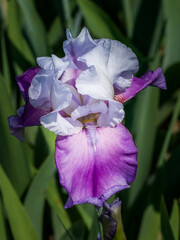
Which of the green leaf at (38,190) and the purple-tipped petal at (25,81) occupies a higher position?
the purple-tipped petal at (25,81)

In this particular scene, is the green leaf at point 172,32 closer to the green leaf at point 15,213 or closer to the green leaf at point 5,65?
the green leaf at point 5,65

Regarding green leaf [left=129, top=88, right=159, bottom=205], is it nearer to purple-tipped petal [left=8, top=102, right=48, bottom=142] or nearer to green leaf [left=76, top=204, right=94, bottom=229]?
green leaf [left=76, top=204, right=94, bottom=229]

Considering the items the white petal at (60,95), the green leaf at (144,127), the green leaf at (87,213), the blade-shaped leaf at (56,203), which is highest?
the white petal at (60,95)

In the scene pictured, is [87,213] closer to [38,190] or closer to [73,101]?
[38,190]

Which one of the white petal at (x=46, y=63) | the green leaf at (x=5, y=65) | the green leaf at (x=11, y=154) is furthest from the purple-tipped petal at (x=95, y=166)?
the green leaf at (x=5, y=65)

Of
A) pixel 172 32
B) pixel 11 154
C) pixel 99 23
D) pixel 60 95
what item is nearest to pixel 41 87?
pixel 60 95

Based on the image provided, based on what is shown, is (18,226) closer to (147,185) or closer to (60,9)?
(147,185)

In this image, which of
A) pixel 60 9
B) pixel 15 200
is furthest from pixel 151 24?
pixel 15 200

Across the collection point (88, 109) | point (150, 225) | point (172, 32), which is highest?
point (88, 109)
